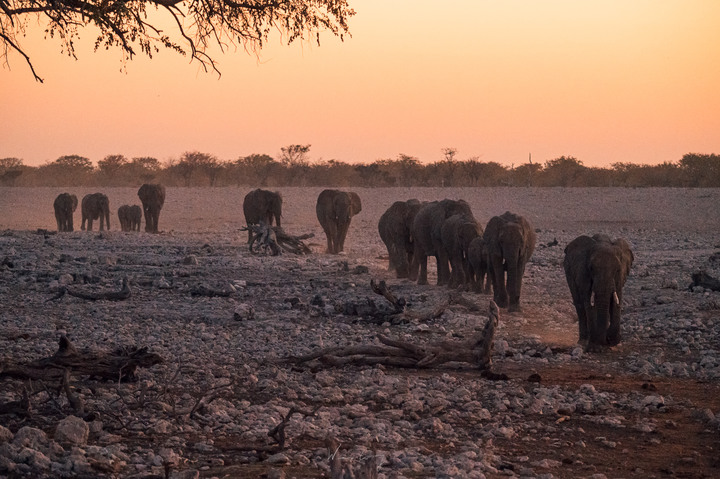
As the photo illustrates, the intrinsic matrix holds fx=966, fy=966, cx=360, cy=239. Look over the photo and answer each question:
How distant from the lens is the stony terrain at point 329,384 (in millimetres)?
6488

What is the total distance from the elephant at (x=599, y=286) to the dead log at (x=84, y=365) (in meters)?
5.06

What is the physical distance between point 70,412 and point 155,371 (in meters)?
1.82

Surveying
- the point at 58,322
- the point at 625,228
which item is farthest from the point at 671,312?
the point at 625,228

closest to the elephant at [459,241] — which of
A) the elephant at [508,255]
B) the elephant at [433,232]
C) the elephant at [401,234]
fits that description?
the elephant at [433,232]

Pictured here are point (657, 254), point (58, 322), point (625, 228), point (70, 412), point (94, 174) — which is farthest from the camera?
point (94, 174)

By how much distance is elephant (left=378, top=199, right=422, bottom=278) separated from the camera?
64.3 ft

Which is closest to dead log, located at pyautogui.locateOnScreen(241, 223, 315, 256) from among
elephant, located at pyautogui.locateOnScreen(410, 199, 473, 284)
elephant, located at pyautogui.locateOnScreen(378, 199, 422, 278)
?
elephant, located at pyautogui.locateOnScreen(378, 199, 422, 278)

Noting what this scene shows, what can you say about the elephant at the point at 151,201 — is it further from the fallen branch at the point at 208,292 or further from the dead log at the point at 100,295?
the dead log at the point at 100,295

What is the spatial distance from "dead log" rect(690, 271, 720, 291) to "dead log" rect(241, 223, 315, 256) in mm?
10332

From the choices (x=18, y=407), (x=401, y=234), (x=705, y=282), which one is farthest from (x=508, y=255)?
(x=18, y=407)

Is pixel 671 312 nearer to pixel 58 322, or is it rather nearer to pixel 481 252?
pixel 481 252

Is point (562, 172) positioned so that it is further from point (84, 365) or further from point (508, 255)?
point (84, 365)

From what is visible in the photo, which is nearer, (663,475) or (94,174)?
(663,475)

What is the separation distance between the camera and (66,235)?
2728 cm
